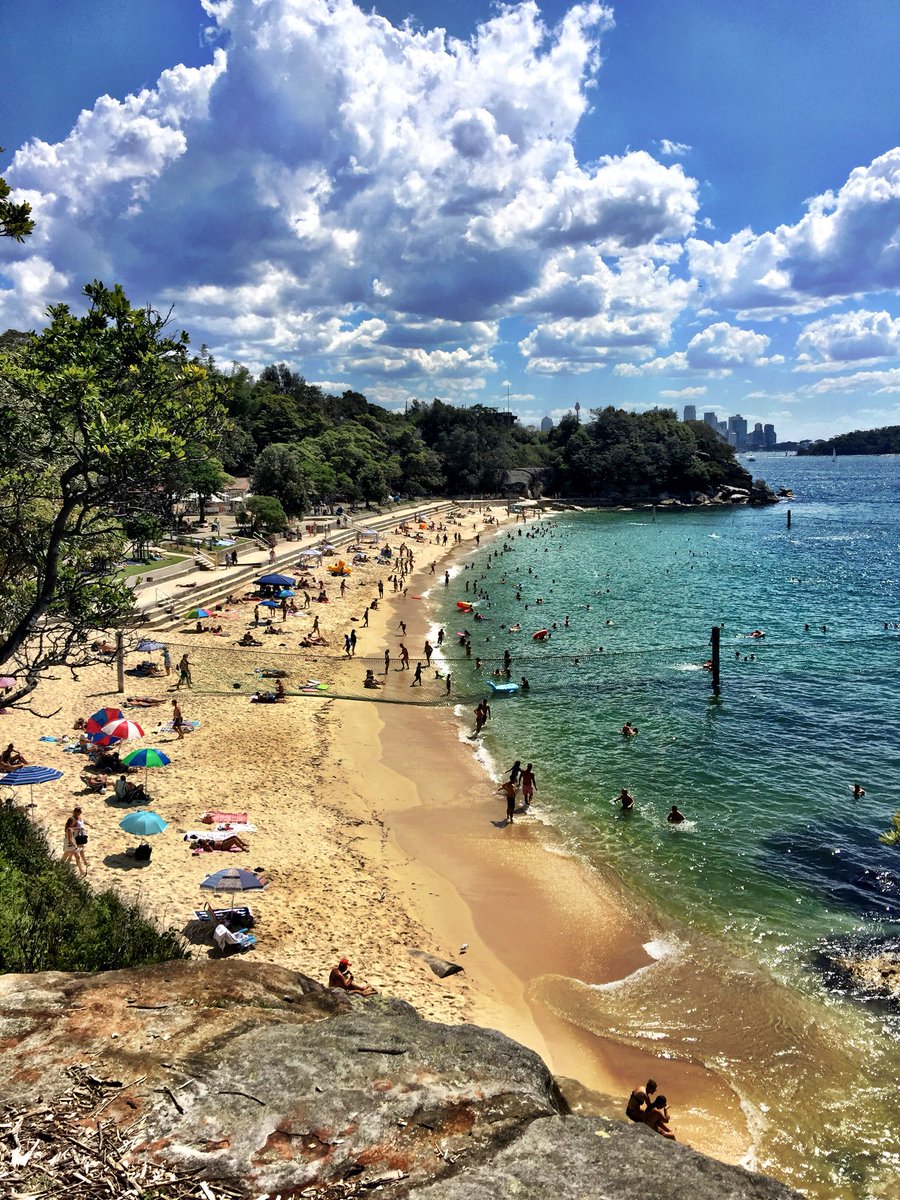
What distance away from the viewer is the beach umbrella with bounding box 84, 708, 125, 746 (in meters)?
20.1

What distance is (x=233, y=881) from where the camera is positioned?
1447 centimetres

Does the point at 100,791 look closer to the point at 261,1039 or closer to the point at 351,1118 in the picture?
the point at 261,1039

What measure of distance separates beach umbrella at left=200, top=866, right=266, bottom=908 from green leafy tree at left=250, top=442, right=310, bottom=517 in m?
56.0

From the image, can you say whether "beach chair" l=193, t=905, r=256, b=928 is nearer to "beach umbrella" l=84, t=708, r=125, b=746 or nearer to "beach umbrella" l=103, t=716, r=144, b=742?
"beach umbrella" l=103, t=716, r=144, b=742

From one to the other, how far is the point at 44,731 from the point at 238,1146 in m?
19.9

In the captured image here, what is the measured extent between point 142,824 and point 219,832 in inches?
75.0

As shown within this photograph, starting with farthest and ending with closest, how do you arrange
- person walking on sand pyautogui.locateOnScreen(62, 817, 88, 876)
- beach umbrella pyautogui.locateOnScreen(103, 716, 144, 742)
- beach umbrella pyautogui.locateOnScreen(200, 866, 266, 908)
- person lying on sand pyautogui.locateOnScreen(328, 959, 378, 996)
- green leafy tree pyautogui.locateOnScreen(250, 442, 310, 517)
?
green leafy tree pyautogui.locateOnScreen(250, 442, 310, 517), beach umbrella pyautogui.locateOnScreen(103, 716, 144, 742), person walking on sand pyautogui.locateOnScreen(62, 817, 88, 876), beach umbrella pyautogui.locateOnScreen(200, 866, 266, 908), person lying on sand pyautogui.locateOnScreen(328, 959, 378, 996)

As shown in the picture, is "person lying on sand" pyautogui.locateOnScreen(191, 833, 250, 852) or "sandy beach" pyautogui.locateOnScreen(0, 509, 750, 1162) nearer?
"sandy beach" pyautogui.locateOnScreen(0, 509, 750, 1162)

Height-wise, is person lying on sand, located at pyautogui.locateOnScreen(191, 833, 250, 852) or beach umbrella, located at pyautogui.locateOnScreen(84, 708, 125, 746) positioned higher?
beach umbrella, located at pyautogui.locateOnScreen(84, 708, 125, 746)

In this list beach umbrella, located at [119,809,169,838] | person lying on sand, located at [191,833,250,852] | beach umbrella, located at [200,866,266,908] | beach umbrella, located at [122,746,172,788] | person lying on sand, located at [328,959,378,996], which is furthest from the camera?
beach umbrella, located at [122,746,172,788]

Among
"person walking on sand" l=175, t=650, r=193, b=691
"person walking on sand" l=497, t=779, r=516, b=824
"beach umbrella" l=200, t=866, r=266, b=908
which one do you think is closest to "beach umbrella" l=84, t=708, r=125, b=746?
"person walking on sand" l=175, t=650, r=193, b=691

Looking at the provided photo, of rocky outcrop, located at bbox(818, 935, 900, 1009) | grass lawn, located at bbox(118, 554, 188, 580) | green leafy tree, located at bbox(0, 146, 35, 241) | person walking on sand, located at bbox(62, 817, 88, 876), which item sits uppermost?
green leafy tree, located at bbox(0, 146, 35, 241)

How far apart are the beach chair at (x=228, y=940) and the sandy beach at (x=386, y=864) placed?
321mm

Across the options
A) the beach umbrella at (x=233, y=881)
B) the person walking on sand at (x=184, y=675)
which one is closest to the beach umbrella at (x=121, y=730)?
the beach umbrella at (x=233, y=881)
